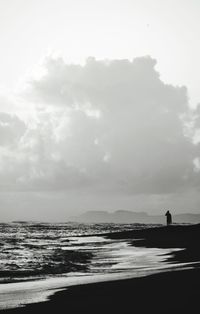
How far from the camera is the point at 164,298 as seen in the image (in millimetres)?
10234

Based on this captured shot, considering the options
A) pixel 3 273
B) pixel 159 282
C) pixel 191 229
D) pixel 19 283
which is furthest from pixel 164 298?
pixel 191 229

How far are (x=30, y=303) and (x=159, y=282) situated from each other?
4.19m

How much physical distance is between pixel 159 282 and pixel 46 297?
3.57m

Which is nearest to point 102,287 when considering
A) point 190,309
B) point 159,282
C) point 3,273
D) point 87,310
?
point 159,282

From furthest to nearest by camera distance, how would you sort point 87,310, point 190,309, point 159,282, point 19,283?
point 19,283, point 159,282, point 87,310, point 190,309

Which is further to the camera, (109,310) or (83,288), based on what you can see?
(83,288)

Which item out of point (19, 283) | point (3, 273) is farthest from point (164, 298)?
point (3, 273)

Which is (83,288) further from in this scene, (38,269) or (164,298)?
(38,269)

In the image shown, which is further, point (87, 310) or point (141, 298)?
point (141, 298)

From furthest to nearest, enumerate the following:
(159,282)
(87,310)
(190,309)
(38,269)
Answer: (38,269) → (159,282) → (87,310) → (190,309)

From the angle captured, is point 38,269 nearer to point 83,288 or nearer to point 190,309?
point 83,288

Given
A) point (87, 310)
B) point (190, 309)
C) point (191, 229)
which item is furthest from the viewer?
point (191, 229)

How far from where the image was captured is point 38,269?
69.7 feet

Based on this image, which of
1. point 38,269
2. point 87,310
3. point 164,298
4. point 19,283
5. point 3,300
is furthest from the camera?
point 38,269
